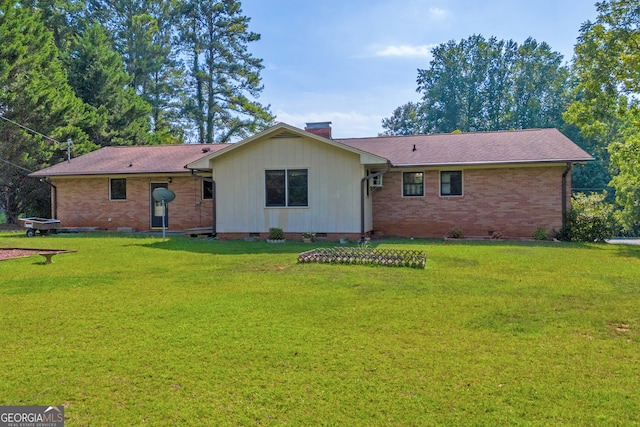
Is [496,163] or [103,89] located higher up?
[103,89]

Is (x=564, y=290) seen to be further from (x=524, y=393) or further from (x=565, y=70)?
(x=565, y=70)

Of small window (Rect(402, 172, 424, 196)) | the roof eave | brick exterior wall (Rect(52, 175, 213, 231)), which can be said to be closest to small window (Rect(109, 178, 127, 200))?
brick exterior wall (Rect(52, 175, 213, 231))

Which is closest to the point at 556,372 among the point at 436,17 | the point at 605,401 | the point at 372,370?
the point at 605,401

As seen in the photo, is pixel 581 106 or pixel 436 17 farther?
pixel 581 106

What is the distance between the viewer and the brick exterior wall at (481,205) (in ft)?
47.9

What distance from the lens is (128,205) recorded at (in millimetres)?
17828

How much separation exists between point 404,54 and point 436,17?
6.48 metres

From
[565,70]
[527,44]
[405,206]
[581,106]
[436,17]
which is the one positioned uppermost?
[527,44]

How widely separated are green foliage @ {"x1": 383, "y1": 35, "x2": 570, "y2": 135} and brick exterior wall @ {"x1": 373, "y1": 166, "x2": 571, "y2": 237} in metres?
30.3

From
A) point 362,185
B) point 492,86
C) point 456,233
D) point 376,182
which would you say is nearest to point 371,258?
point 362,185

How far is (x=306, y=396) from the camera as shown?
309 cm

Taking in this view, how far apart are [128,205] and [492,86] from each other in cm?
3948

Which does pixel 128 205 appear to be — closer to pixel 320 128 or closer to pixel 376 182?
pixel 320 128

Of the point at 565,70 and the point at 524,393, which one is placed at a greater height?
the point at 565,70
